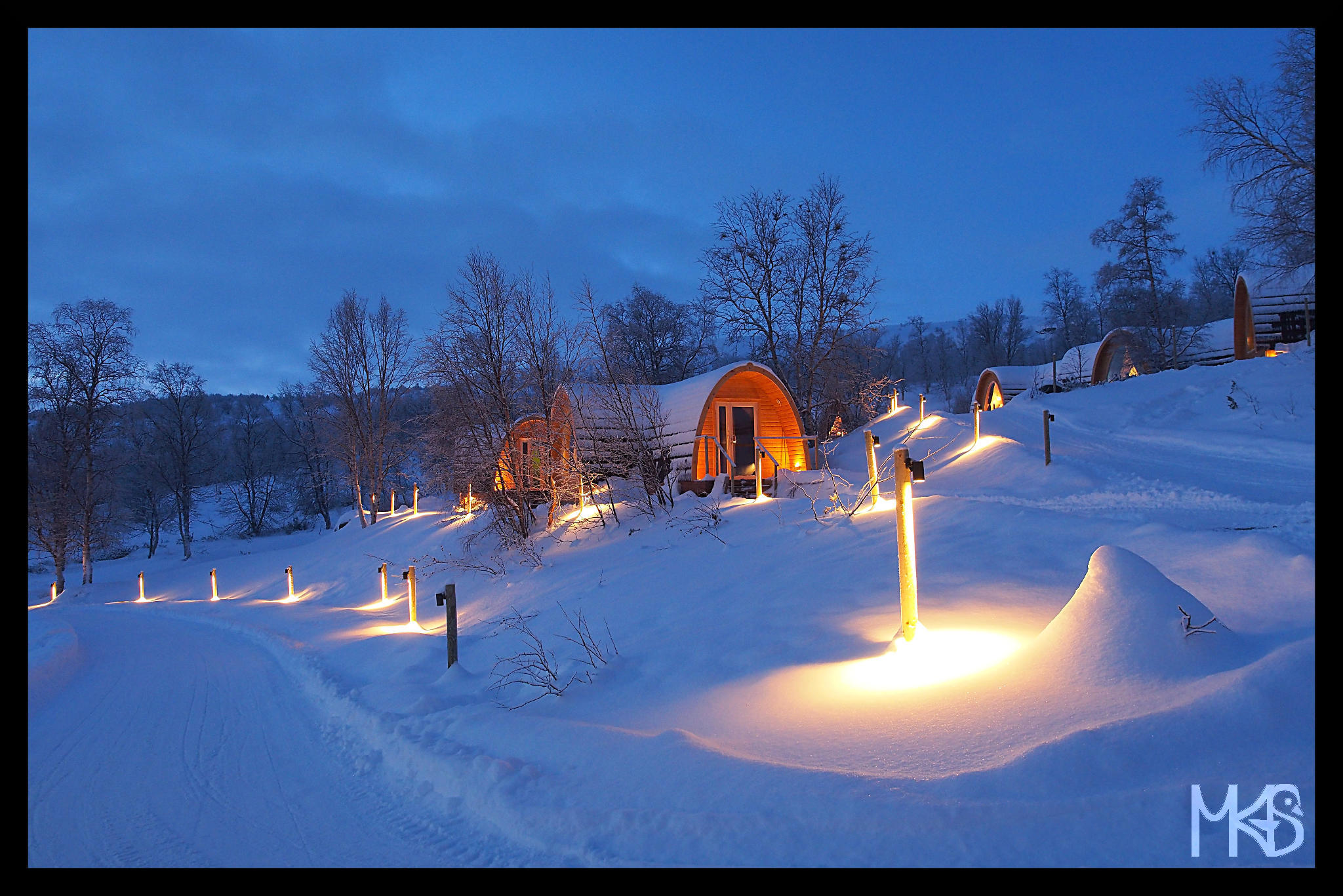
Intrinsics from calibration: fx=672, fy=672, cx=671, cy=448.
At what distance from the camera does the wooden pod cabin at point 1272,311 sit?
26.5 metres

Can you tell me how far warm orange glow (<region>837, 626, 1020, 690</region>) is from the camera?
15.1 feet

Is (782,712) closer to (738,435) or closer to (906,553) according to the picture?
(906,553)

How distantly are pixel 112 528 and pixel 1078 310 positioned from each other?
239 ft

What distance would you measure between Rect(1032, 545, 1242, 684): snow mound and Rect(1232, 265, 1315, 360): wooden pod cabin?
29.9 metres

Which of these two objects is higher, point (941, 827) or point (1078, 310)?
point (1078, 310)

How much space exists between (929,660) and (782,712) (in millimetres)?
1224

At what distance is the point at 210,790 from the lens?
495cm

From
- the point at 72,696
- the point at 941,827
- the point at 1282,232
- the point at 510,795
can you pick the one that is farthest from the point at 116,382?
the point at 1282,232

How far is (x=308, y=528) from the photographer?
4384 centimetres

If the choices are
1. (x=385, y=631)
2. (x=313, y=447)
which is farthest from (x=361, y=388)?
(x=385, y=631)

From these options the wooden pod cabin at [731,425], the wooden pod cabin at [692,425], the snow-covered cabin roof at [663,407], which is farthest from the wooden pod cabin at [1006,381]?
the snow-covered cabin roof at [663,407]
